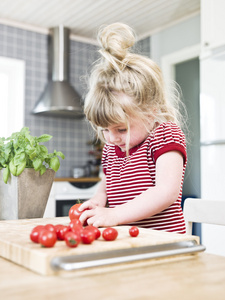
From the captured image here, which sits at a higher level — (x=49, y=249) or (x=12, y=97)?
(x=12, y=97)

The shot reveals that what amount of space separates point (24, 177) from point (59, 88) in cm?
Answer: 286

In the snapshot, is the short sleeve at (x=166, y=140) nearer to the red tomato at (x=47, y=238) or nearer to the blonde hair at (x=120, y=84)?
the blonde hair at (x=120, y=84)

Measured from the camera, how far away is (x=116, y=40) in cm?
113

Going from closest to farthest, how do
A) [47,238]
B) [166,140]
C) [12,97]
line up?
[47,238], [166,140], [12,97]

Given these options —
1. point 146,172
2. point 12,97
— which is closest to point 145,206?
point 146,172

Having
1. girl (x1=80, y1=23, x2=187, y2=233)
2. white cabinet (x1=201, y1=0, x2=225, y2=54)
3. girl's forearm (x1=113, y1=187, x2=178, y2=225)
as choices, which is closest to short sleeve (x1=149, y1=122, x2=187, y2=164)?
girl (x1=80, y1=23, x2=187, y2=233)

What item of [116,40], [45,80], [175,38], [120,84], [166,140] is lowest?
[166,140]

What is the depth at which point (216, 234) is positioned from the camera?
113 inches

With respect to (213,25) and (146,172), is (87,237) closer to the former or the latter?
(146,172)

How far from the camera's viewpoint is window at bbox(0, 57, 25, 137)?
13.3 ft

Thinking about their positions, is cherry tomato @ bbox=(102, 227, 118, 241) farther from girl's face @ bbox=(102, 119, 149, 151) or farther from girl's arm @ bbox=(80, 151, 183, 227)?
girl's face @ bbox=(102, 119, 149, 151)

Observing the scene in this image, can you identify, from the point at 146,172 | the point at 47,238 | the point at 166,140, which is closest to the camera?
the point at 47,238

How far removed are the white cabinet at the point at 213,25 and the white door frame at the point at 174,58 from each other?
2.20 ft

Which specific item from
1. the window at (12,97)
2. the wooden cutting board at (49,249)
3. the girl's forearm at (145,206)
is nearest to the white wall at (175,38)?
the window at (12,97)
